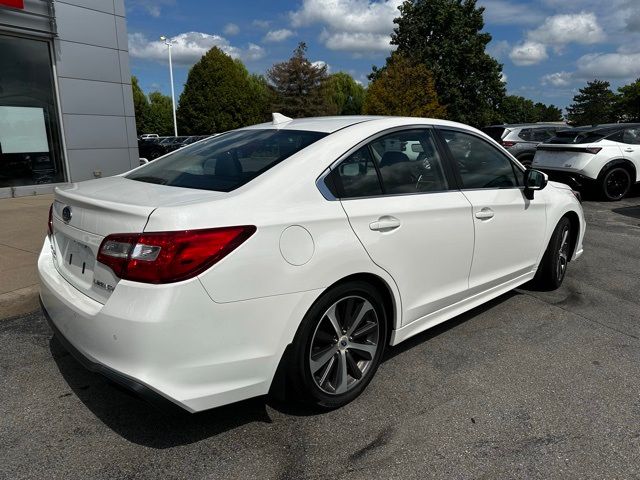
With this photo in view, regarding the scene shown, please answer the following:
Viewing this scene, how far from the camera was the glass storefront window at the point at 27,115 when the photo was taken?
34.1ft

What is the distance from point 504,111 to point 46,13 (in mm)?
35389

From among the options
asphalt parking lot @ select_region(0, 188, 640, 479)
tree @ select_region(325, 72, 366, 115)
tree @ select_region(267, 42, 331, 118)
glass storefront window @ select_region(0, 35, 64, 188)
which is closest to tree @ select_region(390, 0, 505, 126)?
tree @ select_region(267, 42, 331, 118)

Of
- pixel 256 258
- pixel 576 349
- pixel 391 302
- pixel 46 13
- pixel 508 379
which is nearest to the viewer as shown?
pixel 256 258

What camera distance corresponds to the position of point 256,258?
2242 millimetres

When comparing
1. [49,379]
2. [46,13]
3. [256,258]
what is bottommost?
[49,379]

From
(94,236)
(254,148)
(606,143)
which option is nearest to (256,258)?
(94,236)

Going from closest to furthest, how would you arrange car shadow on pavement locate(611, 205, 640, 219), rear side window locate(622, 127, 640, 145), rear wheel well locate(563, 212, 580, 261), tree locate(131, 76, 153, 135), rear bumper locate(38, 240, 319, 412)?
rear bumper locate(38, 240, 319, 412) < rear wheel well locate(563, 212, 580, 261) < car shadow on pavement locate(611, 205, 640, 219) < rear side window locate(622, 127, 640, 145) < tree locate(131, 76, 153, 135)

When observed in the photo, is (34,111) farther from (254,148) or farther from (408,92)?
(408,92)

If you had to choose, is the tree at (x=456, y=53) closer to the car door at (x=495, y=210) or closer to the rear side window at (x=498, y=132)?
the rear side window at (x=498, y=132)

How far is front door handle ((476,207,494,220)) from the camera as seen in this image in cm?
348

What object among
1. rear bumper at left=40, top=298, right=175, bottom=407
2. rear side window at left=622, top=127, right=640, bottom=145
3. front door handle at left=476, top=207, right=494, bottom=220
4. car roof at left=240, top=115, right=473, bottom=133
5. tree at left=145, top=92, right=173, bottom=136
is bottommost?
tree at left=145, top=92, right=173, bottom=136

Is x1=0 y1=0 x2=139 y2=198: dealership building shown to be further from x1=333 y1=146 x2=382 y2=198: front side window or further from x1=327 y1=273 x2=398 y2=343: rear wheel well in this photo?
x1=327 y1=273 x2=398 y2=343: rear wheel well

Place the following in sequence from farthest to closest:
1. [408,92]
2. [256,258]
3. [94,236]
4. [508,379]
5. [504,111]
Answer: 1. [504,111]
2. [408,92]
3. [508,379]
4. [94,236]
5. [256,258]

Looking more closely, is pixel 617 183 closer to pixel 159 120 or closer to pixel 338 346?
pixel 338 346
